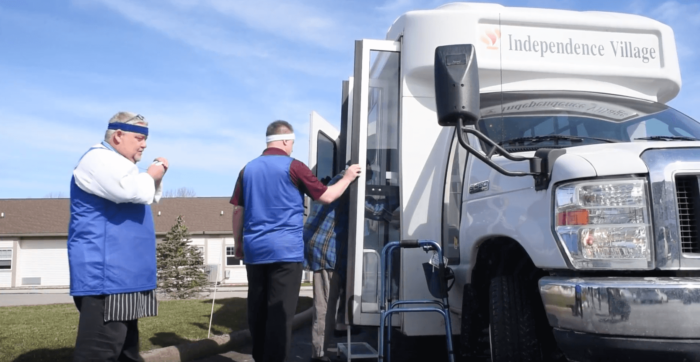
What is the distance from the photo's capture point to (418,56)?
Answer: 17.5ft

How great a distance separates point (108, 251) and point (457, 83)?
216 cm

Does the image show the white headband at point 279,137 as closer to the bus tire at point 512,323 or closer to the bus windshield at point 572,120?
the bus windshield at point 572,120

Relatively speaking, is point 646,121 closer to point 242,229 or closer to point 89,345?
point 242,229

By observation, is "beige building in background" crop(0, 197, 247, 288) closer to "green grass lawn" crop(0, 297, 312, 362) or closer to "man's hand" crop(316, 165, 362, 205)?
"green grass lawn" crop(0, 297, 312, 362)

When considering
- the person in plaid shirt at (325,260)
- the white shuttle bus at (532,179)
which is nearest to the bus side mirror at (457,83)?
the white shuttle bus at (532,179)

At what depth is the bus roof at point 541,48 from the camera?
17.3 ft

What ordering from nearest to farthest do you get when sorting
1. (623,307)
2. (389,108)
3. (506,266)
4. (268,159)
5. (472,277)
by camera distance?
(623,307) → (506,266) → (472,277) → (268,159) → (389,108)

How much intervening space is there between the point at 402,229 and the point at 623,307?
2.48m

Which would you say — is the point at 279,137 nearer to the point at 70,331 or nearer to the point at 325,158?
the point at 325,158

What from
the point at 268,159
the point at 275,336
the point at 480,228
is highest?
the point at 268,159

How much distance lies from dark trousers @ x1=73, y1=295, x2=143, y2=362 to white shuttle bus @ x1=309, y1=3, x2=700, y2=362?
208cm

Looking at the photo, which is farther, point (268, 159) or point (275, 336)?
point (268, 159)

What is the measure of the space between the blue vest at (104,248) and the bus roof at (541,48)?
8.54 ft

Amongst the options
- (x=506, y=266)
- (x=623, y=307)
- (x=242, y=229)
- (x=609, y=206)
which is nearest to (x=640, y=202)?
(x=609, y=206)
